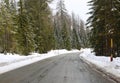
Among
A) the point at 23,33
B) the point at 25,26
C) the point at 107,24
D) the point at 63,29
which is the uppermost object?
the point at 63,29

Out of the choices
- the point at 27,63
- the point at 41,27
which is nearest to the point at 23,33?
the point at 41,27

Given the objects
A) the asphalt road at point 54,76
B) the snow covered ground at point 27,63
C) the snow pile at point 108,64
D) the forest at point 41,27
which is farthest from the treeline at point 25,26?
the asphalt road at point 54,76

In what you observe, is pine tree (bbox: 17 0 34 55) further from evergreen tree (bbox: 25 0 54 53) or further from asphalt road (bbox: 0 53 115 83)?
asphalt road (bbox: 0 53 115 83)

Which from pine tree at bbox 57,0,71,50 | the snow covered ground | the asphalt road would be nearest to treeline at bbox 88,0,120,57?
the snow covered ground

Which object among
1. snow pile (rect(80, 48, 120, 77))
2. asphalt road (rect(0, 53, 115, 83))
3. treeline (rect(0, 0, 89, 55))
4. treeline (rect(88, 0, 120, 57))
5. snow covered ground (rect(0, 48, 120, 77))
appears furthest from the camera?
treeline (rect(0, 0, 89, 55))

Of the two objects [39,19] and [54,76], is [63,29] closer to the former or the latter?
[39,19]

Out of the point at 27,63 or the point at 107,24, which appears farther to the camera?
the point at 107,24

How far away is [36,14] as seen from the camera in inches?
2361

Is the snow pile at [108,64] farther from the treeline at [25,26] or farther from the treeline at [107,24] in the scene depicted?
the treeline at [25,26]

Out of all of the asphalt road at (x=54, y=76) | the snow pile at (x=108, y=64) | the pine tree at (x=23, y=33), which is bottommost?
the asphalt road at (x=54, y=76)

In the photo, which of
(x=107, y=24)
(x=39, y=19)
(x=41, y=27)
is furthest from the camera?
(x=41, y=27)

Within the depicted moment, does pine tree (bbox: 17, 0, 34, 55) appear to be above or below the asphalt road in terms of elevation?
above

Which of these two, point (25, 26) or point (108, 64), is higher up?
point (25, 26)

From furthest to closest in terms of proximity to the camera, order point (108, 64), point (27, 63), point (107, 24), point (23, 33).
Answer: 1. point (23, 33)
2. point (107, 24)
3. point (27, 63)
4. point (108, 64)
